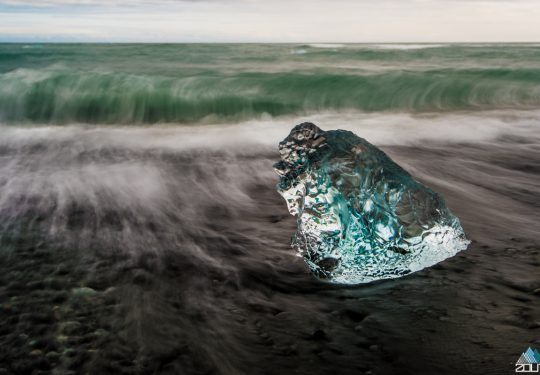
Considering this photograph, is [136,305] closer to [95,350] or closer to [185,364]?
[95,350]

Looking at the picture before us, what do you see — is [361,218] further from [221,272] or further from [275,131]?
[275,131]

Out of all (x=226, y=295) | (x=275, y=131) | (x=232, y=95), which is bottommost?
(x=226, y=295)

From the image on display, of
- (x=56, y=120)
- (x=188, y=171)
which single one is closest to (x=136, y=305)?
(x=188, y=171)

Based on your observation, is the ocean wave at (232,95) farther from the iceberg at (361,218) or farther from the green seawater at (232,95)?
the iceberg at (361,218)

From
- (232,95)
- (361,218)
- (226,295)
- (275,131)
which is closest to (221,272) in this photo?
(226,295)

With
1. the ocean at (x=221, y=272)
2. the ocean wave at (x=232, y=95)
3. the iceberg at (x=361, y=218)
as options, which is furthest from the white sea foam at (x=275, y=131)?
the iceberg at (x=361, y=218)

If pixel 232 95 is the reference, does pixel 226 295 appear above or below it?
below
